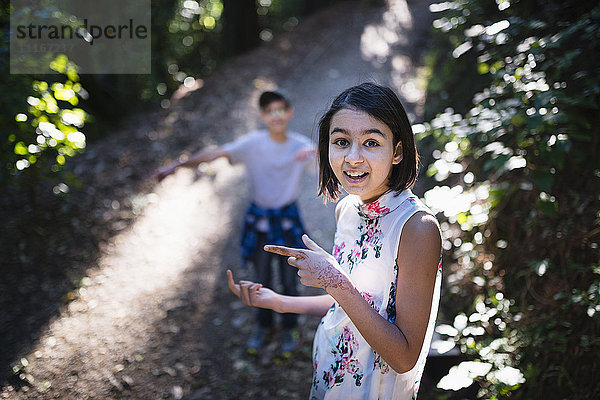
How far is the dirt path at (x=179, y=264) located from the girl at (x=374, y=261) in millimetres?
254

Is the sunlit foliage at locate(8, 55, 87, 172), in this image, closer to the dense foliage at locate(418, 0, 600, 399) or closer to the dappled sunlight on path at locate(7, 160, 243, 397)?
the dappled sunlight on path at locate(7, 160, 243, 397)

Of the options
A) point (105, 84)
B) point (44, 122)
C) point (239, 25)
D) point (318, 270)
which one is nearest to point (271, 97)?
point (44, 122)

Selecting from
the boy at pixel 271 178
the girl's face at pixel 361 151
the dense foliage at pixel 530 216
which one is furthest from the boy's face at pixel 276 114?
the girl's face at pixel 361 151

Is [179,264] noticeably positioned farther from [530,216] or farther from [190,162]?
[530,216]

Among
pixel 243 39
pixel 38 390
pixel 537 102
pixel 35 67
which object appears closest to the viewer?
pixel 537 102

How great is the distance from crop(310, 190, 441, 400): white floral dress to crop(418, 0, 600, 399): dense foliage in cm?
53

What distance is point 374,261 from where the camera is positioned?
1.56m

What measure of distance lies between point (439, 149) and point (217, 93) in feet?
13.7

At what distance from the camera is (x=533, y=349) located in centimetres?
255

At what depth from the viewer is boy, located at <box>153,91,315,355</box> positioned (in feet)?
11.0

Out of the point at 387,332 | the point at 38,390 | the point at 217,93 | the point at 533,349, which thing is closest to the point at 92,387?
the point at 38,390

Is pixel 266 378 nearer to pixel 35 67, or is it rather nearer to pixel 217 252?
pixel 217 252

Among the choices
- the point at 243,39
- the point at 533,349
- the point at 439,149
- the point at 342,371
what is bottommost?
the point at 533,349

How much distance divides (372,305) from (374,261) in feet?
0.47
